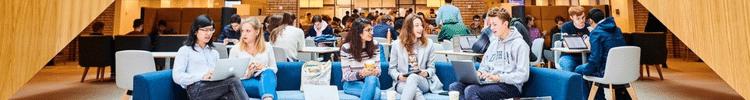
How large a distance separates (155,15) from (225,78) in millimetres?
8989

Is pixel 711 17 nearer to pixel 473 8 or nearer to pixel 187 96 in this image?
pixel 187 96

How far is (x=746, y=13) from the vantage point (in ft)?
6.98

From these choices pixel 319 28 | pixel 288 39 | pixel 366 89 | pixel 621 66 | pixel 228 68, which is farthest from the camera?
pixel 319 28

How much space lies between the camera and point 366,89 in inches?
138

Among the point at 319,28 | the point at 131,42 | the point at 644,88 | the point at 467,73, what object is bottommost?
the point at 644,88

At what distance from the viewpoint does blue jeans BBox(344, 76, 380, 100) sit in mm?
3484

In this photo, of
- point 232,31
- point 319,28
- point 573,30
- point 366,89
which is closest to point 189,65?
point 366,89

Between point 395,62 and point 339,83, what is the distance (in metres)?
0.51

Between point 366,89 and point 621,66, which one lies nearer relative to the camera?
point 366,89

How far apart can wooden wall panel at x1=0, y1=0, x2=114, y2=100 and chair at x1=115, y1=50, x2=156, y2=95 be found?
5.71ft

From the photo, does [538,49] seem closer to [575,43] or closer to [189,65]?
[575,43]

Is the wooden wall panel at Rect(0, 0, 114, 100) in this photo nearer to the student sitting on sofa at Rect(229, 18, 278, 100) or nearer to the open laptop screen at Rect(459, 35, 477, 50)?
the student sitting on sofa at Rect(229, 18, 278, 100)

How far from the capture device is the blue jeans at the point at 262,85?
3.53 metres

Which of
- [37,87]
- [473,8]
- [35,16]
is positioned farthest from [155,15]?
[35,16]
